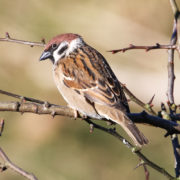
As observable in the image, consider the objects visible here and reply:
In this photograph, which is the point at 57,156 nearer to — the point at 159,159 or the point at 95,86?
the point at 159,159

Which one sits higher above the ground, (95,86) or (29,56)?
(29,56)

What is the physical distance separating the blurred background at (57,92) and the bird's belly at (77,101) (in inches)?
98.8

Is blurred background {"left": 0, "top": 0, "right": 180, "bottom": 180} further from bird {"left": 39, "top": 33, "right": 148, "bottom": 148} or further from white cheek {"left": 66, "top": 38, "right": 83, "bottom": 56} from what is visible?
bird {"left": 39, "top": 33, "right": 148, "bottom": 148}

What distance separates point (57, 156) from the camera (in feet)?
22.0

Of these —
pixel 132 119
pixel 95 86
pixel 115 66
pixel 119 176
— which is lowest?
pixel 119 176

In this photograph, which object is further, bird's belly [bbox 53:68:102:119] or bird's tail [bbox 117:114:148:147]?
bird's belly [bbox 53:68:102:119]

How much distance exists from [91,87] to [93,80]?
0.06 m

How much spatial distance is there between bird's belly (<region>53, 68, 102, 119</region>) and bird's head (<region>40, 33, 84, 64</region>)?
0.83 ft

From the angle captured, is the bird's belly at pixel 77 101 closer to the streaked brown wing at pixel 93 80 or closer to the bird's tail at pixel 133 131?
the streaked brown wing at pixel 93 80

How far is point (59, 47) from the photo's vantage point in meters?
4.10

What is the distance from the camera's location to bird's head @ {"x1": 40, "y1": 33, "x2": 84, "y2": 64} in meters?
4.05

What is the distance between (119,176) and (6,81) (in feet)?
7.77

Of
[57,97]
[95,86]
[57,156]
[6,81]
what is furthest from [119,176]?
[95,86]

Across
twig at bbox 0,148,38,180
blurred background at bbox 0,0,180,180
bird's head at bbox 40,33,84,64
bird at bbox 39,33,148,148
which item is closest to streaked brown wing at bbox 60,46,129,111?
bird at bbox 39,33,148,148
